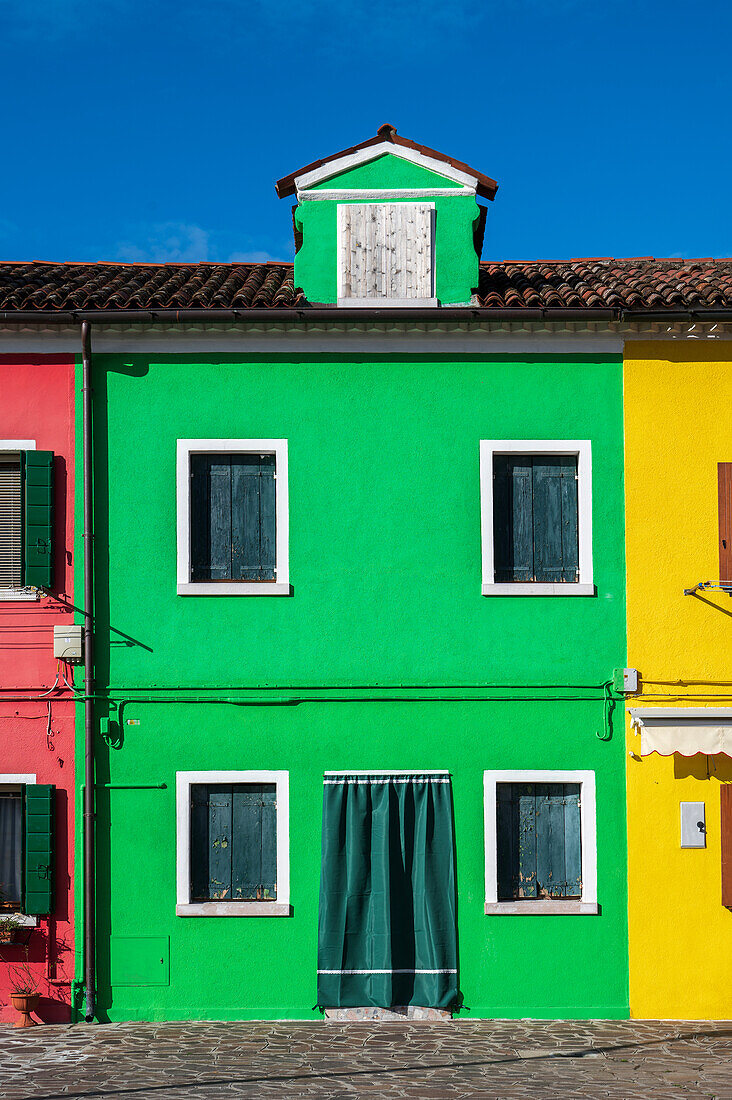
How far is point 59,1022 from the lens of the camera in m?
11.6

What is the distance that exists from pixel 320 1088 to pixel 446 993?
8.08 feet

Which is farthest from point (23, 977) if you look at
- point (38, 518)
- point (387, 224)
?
point (387, 224)

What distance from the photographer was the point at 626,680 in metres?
11.9

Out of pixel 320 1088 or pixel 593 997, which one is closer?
pixel 320 1088

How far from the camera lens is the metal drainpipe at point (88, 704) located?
11.6m

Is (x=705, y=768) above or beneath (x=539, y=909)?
above

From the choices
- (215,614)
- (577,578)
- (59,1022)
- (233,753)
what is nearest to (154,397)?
(215,614)

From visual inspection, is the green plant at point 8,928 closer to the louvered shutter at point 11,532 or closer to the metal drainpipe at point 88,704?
the metal drainpipe at point 88,704

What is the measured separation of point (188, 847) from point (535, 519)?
5.24 m

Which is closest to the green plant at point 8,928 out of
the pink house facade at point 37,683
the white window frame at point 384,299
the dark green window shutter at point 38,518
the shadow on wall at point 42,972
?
the pink house facade at point 37,683

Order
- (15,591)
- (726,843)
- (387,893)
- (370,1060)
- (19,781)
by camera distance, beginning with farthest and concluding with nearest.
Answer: (15,591)
(19,781)
(726,843)
(387,893)
(370,1060)

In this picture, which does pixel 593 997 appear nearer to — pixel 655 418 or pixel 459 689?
pixel 459 689

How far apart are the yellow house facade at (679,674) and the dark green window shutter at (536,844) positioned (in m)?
0.64

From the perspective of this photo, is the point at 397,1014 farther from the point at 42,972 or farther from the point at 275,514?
the point at 275,514
